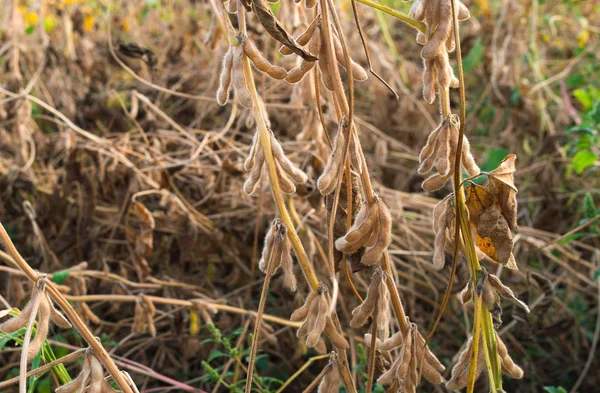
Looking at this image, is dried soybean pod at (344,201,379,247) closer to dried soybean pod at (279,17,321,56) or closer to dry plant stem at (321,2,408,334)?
dry plant stem at (321,2,408,334)

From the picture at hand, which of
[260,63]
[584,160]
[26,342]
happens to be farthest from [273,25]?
[584,160]

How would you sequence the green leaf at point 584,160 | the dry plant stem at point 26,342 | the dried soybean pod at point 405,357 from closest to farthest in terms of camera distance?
the dry plant stem at point 26,342 → the dried soybean pod at point 405,357 → the green leaf at point 584,160

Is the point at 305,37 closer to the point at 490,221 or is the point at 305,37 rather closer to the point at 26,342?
the point at 490,221

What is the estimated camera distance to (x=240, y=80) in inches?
37.2

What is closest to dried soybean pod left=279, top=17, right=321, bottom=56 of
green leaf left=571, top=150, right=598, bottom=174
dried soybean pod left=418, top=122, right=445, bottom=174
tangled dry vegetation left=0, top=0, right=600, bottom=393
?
tangled dry vegetation left=0, top=0, right=600, bottom=393

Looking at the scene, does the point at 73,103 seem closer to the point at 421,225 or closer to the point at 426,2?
the point at 421,225

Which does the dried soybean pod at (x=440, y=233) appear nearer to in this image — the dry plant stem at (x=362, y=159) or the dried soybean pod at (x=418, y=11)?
the dry plant stem at (x=362, y=159)

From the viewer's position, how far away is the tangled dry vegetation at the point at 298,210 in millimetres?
983

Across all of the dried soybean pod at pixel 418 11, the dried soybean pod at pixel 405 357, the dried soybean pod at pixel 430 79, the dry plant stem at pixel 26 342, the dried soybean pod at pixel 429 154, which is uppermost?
the dried soybean pod at pixel 418 11

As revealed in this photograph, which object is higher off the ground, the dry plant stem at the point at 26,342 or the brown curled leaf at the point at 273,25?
the brown curled leaf at the point at 273,25

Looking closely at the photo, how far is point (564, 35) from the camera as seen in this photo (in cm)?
330

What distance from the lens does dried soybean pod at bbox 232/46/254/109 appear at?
0.93 meters

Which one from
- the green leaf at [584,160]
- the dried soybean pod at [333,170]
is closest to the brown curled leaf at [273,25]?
the dried soybean pod at [333,170]

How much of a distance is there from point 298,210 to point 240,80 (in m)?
0.92
